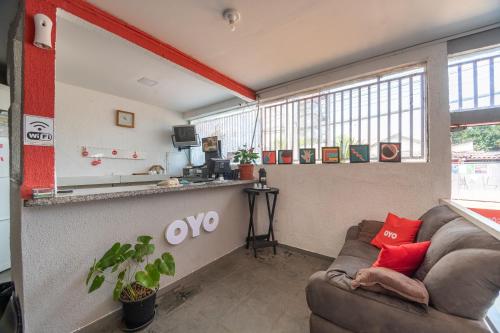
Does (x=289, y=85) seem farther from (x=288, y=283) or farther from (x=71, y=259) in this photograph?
(x=71, y=259)

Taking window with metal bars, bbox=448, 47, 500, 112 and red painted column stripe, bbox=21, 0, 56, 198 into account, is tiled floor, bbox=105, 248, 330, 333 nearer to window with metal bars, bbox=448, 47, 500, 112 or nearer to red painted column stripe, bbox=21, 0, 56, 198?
red painted column stripe, bbox=21, 0, 56, 198

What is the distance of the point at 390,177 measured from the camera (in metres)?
2.19

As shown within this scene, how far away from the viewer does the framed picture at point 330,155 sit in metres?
2.53

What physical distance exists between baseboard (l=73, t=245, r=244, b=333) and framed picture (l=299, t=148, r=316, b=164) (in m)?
1.67

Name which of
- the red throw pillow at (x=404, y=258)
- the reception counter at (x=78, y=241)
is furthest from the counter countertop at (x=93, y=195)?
the red throw pillow at (x=404, y=258)

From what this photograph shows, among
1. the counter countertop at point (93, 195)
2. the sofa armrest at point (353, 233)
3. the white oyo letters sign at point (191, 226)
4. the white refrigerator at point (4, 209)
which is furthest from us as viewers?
the white refrigerator at point (4, 209)

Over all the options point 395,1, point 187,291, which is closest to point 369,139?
point 395,1

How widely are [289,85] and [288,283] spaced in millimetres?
2641

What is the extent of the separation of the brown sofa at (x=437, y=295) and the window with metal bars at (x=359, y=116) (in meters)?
1.16

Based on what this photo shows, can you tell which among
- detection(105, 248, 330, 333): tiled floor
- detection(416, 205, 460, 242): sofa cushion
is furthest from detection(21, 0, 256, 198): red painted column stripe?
detection(416, 205, 460, 242): sofa cushion

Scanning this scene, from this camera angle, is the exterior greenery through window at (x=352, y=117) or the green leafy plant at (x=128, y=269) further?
the exterior greenery through window at (x=352, y=117)

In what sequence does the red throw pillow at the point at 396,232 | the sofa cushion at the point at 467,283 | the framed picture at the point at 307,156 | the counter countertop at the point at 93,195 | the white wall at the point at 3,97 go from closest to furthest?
1. the sofa cushion at the point at 467,283
2. the counter countertop at the point at 93,195
3. the red throw pillow at the point at 396,232
4. the white wall at the point at 3,97
5. the framed picture at the point at 307,156

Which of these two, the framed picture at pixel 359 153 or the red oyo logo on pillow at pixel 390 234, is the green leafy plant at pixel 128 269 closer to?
the red oyo logo on pillow at pixel 390 234

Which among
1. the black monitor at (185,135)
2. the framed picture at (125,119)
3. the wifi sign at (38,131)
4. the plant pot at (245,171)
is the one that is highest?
the framed picture at (125,119)
